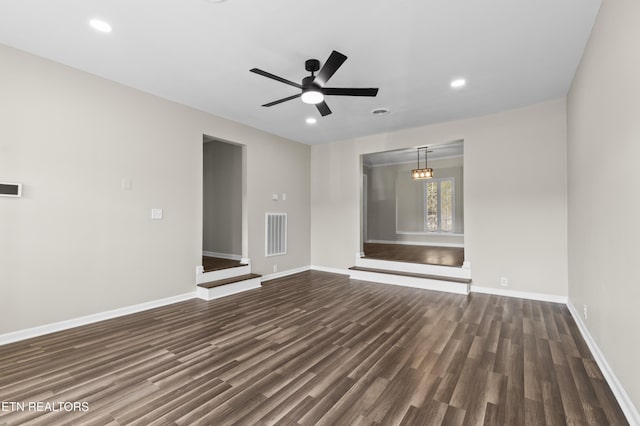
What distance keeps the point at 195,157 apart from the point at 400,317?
12.6 ft

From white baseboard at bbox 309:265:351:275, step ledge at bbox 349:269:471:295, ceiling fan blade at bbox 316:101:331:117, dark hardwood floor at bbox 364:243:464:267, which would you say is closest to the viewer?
ceiling fan blade at bbox 316:101:331:117

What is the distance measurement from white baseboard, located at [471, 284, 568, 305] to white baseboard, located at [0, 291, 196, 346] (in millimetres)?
4744

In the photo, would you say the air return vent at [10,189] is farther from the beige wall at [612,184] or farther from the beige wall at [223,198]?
the beige wall at [612,184]

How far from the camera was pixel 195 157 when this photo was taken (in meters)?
4.57

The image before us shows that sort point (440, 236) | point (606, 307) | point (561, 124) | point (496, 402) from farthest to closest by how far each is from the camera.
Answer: point (440, 236) → point (561, 124) → point (606, 307) → point (496, 402)

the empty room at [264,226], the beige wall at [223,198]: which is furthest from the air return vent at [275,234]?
the beige wall at [223,198]

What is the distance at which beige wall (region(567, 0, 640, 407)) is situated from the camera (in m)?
1.78

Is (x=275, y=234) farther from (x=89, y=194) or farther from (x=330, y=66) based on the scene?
(x=330, y=66)

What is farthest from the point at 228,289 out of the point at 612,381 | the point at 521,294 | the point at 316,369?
the point at 521,294

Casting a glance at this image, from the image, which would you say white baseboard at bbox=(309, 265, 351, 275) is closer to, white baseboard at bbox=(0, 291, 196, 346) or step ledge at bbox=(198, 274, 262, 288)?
step ledge at bbox=(198, 274, 262, 288)

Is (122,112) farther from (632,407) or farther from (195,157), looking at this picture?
(632,407)

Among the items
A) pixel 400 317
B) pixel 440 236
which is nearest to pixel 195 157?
pixel 400 317

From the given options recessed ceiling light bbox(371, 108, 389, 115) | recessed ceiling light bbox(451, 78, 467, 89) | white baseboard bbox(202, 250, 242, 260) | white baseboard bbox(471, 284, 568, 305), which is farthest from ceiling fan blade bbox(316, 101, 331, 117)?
white baseboard bbox(202, 250, 242, 260)

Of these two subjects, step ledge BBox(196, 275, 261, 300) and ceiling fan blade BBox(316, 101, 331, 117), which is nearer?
ceiling fan blade BBox(316, 101, 331, 117)
